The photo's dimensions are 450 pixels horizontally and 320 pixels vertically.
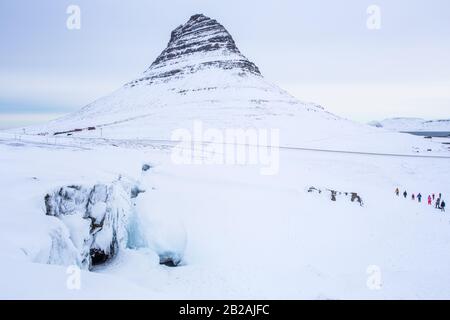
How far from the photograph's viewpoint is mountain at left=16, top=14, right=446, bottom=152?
235 feet

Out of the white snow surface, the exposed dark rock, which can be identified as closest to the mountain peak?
the exposed dark rock

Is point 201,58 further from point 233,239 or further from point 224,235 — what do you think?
point 233,239

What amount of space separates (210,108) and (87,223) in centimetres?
8886

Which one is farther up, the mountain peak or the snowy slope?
A: the mountain peak

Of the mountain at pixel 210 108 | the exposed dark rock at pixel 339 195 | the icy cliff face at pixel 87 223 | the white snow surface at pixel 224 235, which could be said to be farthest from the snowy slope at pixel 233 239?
the mountain at pixel 210 108

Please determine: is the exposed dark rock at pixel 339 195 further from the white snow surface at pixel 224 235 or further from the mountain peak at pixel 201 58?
the mountain peak at pixel 201 58

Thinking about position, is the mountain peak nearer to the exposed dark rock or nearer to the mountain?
the mountain

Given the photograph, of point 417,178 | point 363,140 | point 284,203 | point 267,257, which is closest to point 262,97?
point 363,140

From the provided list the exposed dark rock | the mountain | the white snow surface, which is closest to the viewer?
the white snow surface

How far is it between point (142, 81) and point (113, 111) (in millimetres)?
46463

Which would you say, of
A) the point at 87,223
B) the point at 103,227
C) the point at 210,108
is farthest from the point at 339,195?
the point at 210,108

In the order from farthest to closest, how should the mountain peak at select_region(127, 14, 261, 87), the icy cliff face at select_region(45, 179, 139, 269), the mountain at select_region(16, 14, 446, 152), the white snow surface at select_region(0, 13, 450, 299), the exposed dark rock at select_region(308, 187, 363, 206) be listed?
the mountain peak at select_region(127, 14, 261, 87), the mountain at select_region(16, 14, 446, 152), the exposed dark rock at select_region(308, 187, 363, 206), the icy cliff face at select_region(45, 179, 139, 269), the white snow surface at select_region(0, 13, 450, 299)

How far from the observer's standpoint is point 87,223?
1255 cm

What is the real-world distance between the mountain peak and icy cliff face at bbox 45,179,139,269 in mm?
132394
